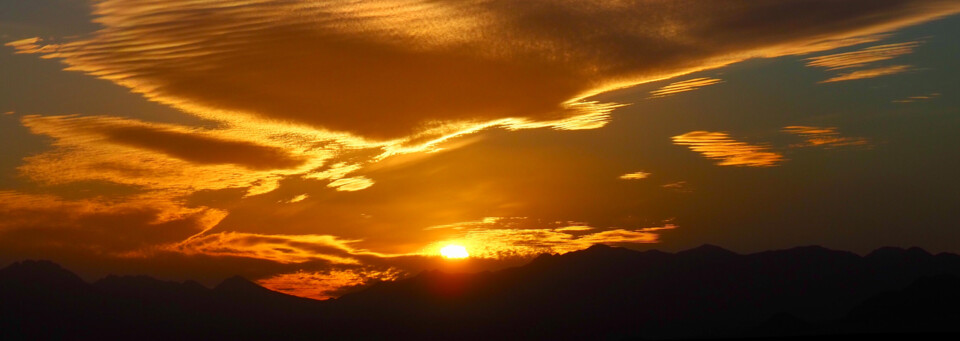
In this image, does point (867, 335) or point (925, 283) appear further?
point (925, 283)

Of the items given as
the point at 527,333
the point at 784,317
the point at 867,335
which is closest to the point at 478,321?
the point at 527,333

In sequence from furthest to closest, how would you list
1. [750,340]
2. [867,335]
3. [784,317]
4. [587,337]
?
1. [587,337]
2. [784,317]
3. [867,335]
4. [750,340]

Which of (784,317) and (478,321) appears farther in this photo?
(478,321)

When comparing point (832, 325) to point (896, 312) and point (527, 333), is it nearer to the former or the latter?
point (896, 312)

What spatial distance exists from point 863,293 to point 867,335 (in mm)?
195721

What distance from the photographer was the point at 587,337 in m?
189

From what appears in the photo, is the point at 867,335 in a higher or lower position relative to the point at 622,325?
higher

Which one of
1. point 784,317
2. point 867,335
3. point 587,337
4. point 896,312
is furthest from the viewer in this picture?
point 587,337

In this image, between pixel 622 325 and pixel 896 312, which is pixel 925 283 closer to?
pixel 896 312

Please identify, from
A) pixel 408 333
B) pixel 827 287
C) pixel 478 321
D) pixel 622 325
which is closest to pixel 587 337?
pixel 622 325

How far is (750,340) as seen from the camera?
639 inches

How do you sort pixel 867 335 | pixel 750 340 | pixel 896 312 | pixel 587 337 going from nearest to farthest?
pixel 750 340 → pixel 867 335 → pixel 896 312 → pixel 587 337

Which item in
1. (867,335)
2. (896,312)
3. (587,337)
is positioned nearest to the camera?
(867,335)

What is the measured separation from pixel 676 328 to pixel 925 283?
180 feet
